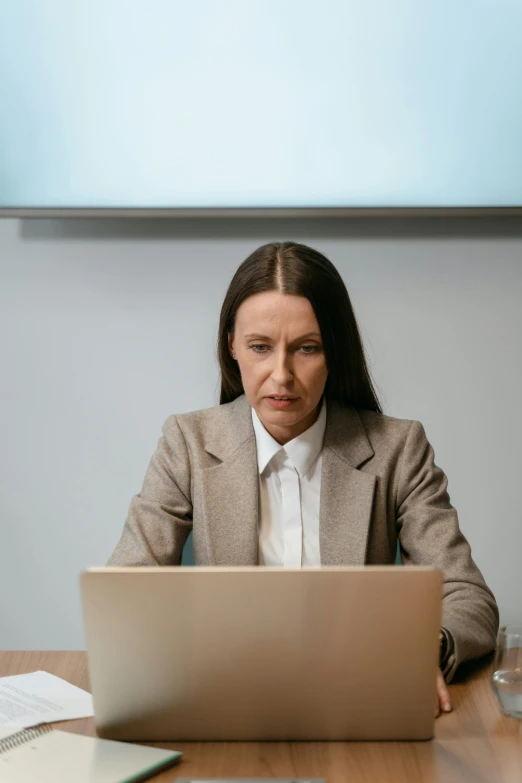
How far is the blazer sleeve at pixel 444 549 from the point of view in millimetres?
1598

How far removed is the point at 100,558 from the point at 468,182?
4.89ft

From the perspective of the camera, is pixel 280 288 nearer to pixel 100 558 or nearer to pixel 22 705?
pixel 22 705

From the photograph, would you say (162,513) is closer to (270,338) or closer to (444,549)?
(270,338)

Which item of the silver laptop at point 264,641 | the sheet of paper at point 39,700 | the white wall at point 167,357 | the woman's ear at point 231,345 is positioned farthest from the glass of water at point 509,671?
the white wall at point 167,357

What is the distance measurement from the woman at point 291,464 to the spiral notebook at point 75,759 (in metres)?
0.60

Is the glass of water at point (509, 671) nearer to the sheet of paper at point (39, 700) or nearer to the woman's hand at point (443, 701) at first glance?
the woman's hand at point (443, 701)

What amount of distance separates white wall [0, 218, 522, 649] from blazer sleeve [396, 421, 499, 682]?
665 mm

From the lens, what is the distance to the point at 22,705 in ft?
4.60

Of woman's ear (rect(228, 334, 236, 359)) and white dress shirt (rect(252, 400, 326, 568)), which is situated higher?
woman's ear (rect(228, 334, 236, 359))

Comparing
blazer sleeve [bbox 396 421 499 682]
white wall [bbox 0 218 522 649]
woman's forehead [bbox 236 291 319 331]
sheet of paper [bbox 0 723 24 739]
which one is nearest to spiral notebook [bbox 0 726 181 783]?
sheet of paper [bbox 0 723 24 739]

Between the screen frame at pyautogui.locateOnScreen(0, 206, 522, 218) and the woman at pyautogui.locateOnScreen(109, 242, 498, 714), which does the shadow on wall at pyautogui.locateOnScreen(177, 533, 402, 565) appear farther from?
the screen frame at pyautogui.locateOnScreen(0, 206, 522, 218)

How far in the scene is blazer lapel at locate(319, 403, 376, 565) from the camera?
6.35ft

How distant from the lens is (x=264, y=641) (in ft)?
3.71

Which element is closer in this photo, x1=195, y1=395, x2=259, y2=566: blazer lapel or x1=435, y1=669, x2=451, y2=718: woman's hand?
x1=435, y1=669, x2=451, y2=718: woman's hand
